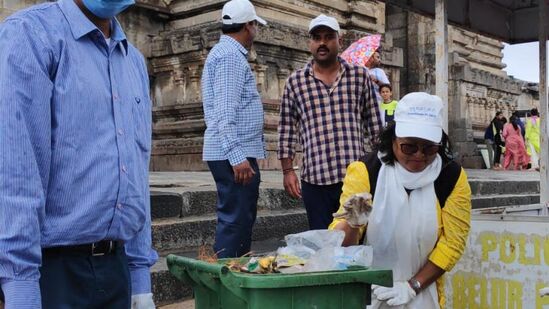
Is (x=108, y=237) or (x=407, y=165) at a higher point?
(x=407, y=165)

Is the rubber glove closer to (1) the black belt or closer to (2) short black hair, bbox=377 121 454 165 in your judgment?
(2) short black hair, bbox=377 121 454 165

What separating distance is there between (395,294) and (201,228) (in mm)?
2617

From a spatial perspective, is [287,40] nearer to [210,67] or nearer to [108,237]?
[210,67]

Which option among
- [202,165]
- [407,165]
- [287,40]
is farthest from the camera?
[287,40]

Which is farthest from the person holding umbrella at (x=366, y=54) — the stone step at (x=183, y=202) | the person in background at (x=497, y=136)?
the person in background at (x=497, y=136)

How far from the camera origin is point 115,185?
1942mm

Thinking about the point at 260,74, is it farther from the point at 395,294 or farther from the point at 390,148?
the point at 395,294

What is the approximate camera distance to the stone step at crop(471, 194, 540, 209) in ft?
28.3

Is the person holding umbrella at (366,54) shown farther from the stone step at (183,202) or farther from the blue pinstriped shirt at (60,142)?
the blue pinstriped shirt at (60,142)

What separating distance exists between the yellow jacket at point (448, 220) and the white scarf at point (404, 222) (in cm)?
5

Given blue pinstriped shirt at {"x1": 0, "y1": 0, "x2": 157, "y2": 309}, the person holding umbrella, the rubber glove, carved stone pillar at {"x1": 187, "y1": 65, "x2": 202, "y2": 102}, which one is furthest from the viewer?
carved stone pillar at {"x1": 187, "y1": 65, "x2": 202, "y2": 102}

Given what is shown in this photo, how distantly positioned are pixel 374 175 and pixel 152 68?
27.6 feet

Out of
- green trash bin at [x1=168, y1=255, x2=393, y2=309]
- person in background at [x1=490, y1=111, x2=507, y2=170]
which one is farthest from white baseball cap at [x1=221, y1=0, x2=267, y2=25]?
person in background at [x1=490, y1=111, x2=507, y2=170]

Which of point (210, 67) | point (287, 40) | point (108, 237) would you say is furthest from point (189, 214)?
point (287, 40)
